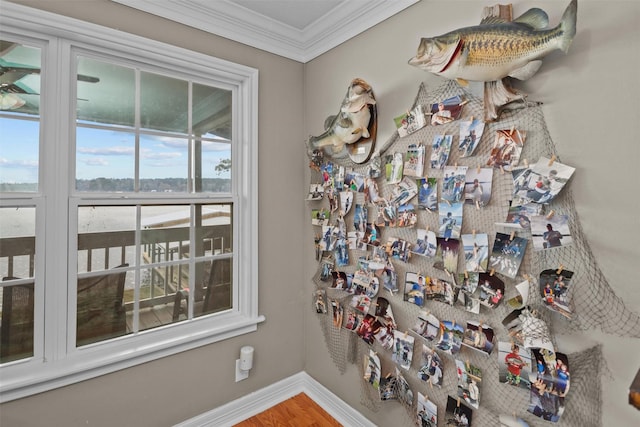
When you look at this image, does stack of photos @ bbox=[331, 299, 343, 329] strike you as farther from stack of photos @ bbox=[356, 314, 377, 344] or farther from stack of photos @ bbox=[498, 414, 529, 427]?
stack of photos @ bbox=[498, 414, 529, 427]

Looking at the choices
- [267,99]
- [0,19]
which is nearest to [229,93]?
[267,99]

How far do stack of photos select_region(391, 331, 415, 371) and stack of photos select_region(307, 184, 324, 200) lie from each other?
96cm

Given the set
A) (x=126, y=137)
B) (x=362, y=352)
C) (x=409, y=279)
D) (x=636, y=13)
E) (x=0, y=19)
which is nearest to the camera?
(x=636, y=13)

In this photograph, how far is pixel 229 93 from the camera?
199 cm

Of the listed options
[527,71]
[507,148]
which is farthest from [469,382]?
[527,71]

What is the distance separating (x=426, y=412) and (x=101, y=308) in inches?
68.0

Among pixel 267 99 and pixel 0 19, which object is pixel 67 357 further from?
pixel 267 99

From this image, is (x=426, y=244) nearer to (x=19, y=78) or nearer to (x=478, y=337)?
(x=478, y=337)

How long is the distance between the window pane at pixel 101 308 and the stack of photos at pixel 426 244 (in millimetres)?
1552

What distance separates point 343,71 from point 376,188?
0.80m

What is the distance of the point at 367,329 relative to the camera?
175cm

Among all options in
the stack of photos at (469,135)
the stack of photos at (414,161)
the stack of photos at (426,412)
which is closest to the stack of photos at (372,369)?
the stack of photos at (426,412)

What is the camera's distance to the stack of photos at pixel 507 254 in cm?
116

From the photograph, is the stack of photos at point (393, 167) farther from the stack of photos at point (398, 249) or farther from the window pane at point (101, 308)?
the window pane at point (101, 308)
